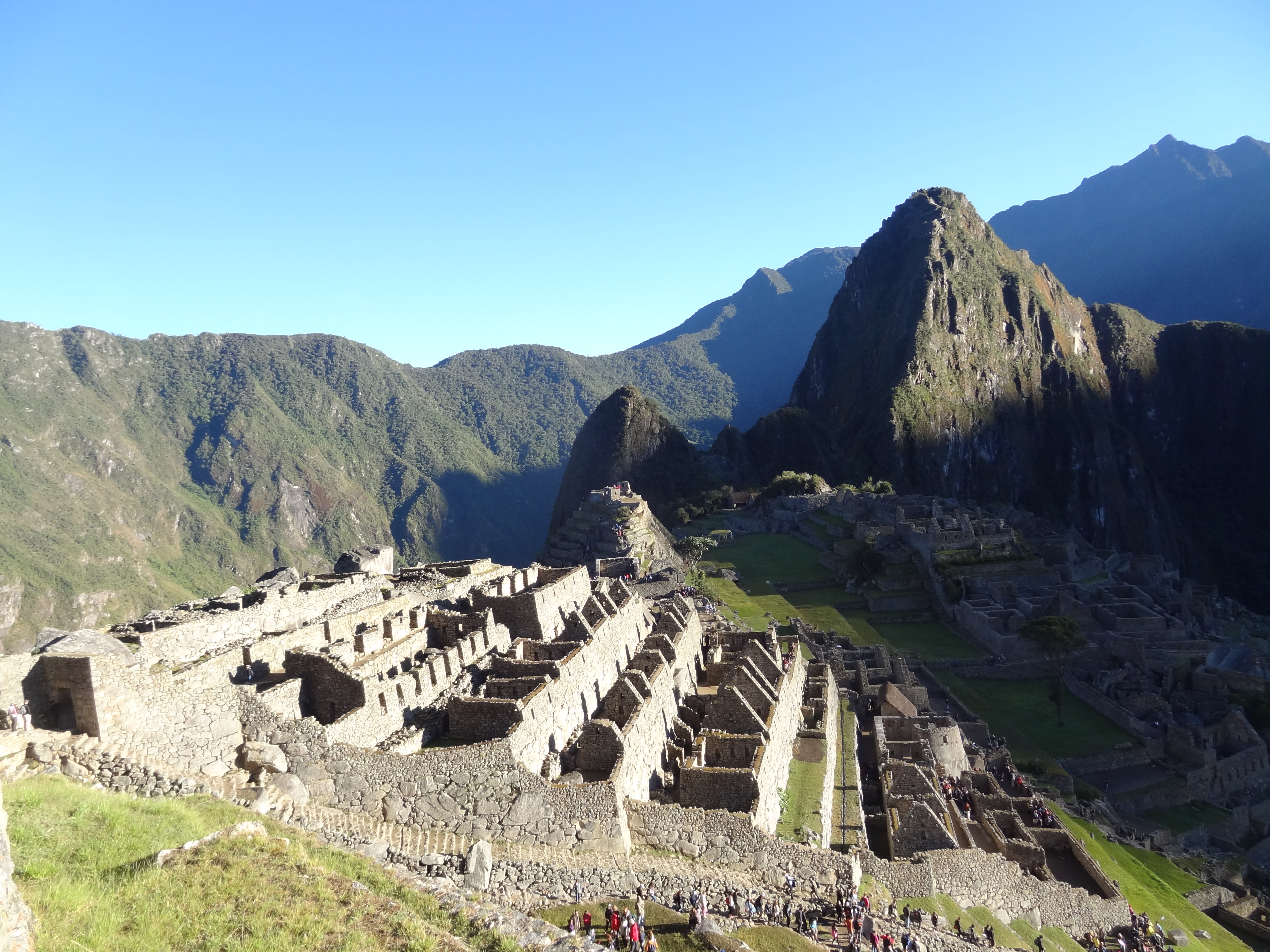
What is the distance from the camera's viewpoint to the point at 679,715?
20250 millimetres

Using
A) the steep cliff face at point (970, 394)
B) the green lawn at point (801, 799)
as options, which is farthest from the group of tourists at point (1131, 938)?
the steep cliff face at point (970, 394)

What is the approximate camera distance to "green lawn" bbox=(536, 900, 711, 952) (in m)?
11.3

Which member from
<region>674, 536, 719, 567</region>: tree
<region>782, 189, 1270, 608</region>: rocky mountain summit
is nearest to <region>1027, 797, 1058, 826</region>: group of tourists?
<region>674, 536, 719, 567</region>: tree

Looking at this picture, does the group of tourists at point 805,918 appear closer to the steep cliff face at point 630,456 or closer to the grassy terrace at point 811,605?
the grassy terrace at point 811,605

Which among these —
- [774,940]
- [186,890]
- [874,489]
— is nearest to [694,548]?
[874,489]

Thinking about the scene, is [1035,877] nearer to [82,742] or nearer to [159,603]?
[82,742]

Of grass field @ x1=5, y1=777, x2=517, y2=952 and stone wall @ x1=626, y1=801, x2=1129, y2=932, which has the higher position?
grass field @ x1=5, y1=777, x2=517, y2=952

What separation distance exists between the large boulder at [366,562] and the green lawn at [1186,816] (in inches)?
1159

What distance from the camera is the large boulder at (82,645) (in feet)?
37.5

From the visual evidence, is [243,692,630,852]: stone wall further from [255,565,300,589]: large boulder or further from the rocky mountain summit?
the rocky mountain summit

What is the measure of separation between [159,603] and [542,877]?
71146 millimetres

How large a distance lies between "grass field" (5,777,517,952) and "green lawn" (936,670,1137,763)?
1069 inches

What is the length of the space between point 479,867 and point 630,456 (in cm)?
10785

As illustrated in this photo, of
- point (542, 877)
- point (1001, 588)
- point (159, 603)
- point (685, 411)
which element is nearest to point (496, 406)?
point (685, 411)
